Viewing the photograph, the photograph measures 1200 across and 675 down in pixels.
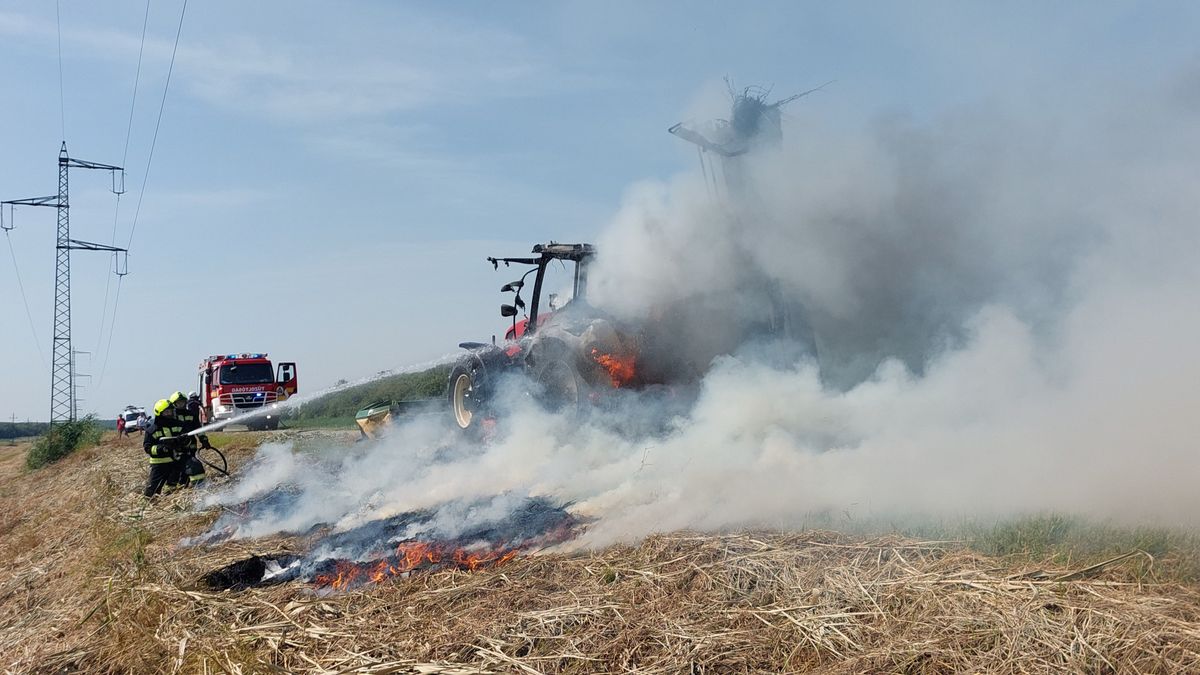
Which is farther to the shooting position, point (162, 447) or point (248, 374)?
point (248, 374)

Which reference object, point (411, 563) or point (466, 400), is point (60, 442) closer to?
point (466, 400)

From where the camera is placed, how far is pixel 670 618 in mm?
4637

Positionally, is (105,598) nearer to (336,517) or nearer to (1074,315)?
(336,517)

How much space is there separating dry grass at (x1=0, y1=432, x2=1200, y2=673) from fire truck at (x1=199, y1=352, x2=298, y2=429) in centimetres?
2533

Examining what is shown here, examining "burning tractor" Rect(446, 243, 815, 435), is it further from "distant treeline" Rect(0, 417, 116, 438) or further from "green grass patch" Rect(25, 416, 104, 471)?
"distant treeline" Rect(0, 417, 116, 438)

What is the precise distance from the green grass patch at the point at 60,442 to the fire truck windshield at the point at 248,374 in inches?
191

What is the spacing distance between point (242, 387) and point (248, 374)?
552mm

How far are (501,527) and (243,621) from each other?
7.96ft

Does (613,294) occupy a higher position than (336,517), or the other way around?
(613,294)

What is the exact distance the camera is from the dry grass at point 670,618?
13.0 ft

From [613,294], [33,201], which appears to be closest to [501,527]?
[613,294]

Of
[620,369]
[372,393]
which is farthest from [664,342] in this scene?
[372,393]

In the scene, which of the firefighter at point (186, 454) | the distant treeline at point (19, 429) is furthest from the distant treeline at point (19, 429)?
the firefighter at point (186, 454)

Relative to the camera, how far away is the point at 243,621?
18.0 ft
